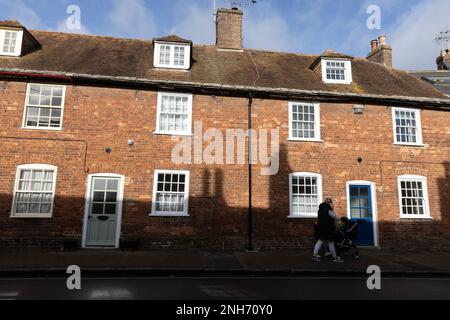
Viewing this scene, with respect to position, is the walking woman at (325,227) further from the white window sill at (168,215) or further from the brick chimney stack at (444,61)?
the brick chimney stack at (444,61)

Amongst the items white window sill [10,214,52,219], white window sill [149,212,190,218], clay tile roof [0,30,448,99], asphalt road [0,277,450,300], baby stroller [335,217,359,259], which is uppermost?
clay tile roof [0,30,448,99]

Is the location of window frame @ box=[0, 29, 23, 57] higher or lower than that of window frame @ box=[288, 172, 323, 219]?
higher

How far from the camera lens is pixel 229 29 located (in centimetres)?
1684

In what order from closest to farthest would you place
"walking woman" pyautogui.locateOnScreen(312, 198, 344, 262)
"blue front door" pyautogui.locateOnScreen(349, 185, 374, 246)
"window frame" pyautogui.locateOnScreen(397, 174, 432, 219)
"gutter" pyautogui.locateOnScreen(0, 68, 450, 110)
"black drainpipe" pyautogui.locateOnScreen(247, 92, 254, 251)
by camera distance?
1. "walking woman" pyautogui.locateOnScreen(312, 198, 344, 262)
2. "gutter" pyautogui.locateOnScreen(0, 68, 450, 110)
3. "black drainpipe" pyautogui.locateOnScreen(247, 92, 254, 251)
4. "blue front door" pyautogui.locateOnScreen(349, 185, 374, 246)
5. "window frame" pyautogui.locateOnScreen(397, 174, 432, 219)

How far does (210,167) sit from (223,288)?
5906 millimetres

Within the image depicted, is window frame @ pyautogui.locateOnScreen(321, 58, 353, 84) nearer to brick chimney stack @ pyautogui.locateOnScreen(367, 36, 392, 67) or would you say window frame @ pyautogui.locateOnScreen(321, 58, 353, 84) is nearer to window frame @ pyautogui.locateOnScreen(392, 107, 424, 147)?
window frame @ pyautogui.locateOnScreen(392, 107, 424, 147)

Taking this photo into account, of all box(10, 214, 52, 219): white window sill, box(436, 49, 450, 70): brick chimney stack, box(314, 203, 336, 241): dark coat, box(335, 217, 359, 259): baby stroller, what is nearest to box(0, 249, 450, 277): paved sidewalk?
box(335, 217, 359, 259): baby stroller

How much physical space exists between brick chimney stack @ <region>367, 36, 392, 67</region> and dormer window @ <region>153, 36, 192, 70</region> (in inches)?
447

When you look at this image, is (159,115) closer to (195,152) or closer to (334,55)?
(195,152)

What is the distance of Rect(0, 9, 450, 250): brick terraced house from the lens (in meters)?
11.2

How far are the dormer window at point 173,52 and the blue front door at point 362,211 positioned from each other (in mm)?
9030

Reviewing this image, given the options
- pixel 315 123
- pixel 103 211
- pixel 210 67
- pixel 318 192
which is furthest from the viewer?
pixel 210 67

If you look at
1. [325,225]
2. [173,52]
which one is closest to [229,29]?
[173,52]

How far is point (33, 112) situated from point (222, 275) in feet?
30.4
